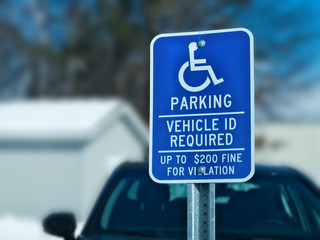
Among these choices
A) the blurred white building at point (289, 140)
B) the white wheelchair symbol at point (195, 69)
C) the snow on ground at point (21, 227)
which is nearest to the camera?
the white wheelchair symbol at point (195, 69)

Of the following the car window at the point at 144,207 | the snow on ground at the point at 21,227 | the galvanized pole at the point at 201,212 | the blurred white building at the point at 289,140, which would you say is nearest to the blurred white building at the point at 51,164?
the snow on ground at the point at 21,227

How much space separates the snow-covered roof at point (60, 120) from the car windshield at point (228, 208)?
12.3m

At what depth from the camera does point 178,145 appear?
9.73 feet

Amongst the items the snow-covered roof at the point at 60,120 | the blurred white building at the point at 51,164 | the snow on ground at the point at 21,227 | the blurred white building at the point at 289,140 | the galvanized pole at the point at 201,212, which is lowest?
the galvanized pole at the point at 201,212

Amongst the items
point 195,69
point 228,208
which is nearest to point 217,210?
point 228,208

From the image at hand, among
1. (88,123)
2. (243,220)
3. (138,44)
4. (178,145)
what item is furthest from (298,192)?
(138,44)

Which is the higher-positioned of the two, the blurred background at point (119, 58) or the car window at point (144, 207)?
the blurred background at point (119, 58)

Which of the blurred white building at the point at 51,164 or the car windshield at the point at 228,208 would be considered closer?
the car windshield at the point at 228,208

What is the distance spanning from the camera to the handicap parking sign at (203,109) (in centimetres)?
288

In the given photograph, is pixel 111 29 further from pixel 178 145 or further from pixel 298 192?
pixel 178 145

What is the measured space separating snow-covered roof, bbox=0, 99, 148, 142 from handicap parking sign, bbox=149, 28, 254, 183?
14.5 meters

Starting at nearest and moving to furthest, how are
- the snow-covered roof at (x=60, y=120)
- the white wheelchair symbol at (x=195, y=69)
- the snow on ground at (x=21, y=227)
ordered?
the white wheelchair symbol at (x=195, y=69)
the snow on ground at (x=21, y=227)
the snow-covered roof at (x=60, y=120)

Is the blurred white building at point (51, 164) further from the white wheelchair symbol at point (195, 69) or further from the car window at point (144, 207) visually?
the white wheelchair symbol at point (195, 69)

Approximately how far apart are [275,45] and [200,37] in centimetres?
3452
